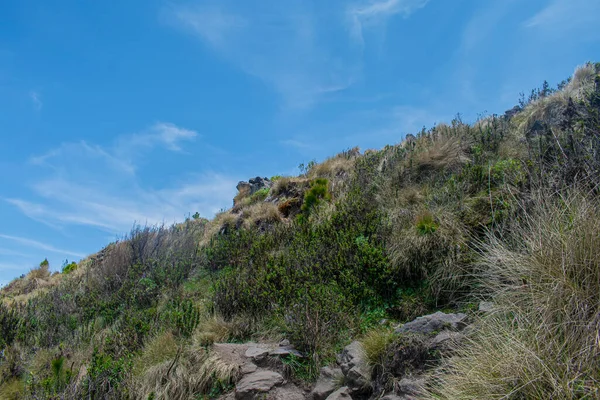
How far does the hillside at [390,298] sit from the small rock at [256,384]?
0.06ft

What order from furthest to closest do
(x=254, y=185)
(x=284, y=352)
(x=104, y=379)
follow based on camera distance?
1. (x=254, y=185)
2. (x=284, y=352)
3. (x=104, y=379)

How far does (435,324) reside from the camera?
3588 mm

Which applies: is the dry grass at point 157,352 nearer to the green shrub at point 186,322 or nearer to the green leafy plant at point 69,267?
the green shrub at point 186,322

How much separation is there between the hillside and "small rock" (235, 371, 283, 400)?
0.02 m

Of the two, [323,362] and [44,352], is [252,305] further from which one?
[44,352]

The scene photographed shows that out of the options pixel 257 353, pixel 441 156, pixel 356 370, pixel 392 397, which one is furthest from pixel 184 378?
pixel 441 156

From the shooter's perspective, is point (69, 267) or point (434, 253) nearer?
point (434, 253)

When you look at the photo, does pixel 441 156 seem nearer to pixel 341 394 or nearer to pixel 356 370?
pixel 356 370

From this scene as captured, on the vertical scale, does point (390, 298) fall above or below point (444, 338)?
above

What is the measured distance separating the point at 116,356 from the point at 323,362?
3.06 metres

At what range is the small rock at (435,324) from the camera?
352 centimetres

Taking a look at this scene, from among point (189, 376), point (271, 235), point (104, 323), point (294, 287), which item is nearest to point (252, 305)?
point (294, 287)

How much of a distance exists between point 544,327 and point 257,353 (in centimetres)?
290

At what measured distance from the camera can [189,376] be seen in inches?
168
